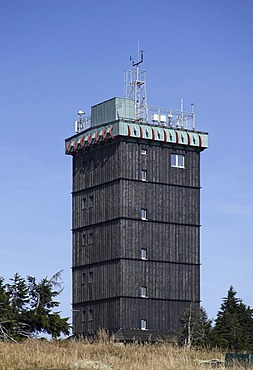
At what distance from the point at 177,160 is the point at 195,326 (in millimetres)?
13118

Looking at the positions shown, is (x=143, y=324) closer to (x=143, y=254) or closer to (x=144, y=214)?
(x=143, y=254)

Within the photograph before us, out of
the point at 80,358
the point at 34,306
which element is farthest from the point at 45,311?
the point at 80,358

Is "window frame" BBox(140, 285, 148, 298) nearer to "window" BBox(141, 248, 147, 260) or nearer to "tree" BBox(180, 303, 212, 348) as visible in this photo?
"window" BBox(141, 248, 147, 260)

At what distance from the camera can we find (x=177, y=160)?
74000 mm

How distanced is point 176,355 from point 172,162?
38330 mm

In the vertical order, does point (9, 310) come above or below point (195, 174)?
below

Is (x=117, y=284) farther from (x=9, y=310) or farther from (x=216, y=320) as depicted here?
(x=9, y=310)

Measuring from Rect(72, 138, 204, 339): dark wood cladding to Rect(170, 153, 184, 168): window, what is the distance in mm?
293

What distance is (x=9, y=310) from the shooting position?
5572 cm

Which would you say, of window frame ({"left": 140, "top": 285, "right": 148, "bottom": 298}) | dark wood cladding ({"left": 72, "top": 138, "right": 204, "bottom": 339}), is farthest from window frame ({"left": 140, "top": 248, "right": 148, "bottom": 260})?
window frame ({"left": 140, "top": 285, "right": 148, "bottom": 298})

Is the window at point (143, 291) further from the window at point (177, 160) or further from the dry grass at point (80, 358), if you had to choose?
the dry grass at point (80, 358)

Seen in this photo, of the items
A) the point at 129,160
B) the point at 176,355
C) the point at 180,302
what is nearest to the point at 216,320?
the point at 180,302

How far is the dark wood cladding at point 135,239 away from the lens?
70438 mm

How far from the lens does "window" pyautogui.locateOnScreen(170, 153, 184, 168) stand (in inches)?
2901
